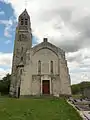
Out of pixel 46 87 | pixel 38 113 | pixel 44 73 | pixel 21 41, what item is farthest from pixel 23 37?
pixel 38 113

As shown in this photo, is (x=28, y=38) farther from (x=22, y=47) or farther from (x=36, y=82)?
(x=36, y=82)

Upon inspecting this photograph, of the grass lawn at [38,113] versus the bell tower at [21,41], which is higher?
the bell tower at [21,41]

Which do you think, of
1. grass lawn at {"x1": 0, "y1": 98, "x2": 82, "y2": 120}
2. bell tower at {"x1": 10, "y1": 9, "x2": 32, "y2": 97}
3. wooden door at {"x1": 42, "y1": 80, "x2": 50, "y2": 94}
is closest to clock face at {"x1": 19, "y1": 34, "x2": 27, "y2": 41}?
bell tower at {"x1": 10, "y1": 9, "x2": 32, "y2": 97}

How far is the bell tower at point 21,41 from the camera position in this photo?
48.2 metres

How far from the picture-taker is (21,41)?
4994cm

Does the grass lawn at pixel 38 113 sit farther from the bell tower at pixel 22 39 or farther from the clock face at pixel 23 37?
the clock face at pixel 23 37

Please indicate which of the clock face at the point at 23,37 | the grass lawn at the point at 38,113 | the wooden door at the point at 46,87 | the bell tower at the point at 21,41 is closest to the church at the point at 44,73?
the wooden door at the point at 46,87

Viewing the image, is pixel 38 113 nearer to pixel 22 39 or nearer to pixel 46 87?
pixel 46 87

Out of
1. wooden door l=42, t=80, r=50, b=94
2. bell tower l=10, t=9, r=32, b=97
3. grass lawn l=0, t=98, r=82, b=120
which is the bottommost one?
grass lawn l=0, t=98, r=82, b=120

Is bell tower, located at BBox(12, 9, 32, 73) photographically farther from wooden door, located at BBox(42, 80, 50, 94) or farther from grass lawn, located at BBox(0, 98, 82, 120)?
grass lawn, located at BBox(0, 98, 82, 120)

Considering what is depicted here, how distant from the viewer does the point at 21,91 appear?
3738cm

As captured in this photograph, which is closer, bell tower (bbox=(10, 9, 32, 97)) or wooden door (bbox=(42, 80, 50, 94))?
wooden door (bbox=(42, 80, 50, 94))

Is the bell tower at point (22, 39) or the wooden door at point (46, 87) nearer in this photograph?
the wooden door at point (46, 87)

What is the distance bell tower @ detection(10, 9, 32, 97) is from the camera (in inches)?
1900
